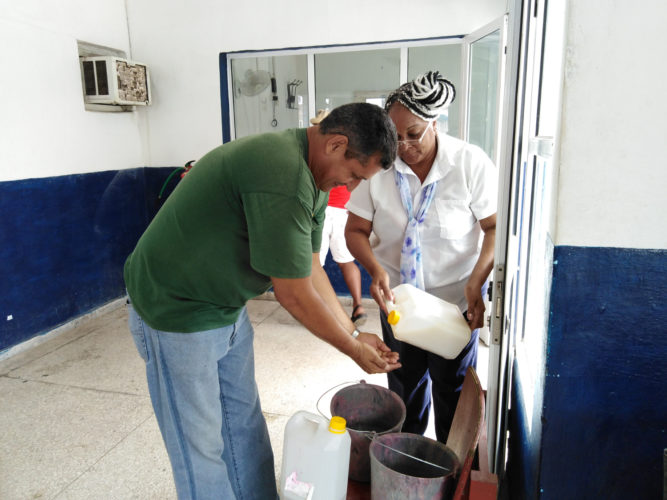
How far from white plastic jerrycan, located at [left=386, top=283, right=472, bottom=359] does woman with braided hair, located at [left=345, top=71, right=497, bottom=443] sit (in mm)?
58

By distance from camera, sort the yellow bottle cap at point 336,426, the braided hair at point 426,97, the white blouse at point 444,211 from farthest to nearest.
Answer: the white blouse at point 444,211, the braided hair at point 426,97, the yellow bottle cap at point 336,426

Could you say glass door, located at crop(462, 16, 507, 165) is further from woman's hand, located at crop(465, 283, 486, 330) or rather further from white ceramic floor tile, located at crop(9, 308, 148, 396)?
white ceramic floor tile, located at crop(9, 308, 148, 396)

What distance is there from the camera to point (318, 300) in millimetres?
1257

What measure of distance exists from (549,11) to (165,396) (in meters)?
1.48

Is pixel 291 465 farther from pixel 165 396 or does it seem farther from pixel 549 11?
pixel 549 11

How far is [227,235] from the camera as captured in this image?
1267 millimetres

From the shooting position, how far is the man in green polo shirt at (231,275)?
1.16 metres

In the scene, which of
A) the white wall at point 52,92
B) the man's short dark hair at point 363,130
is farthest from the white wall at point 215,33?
the man's short dark hair at point 363,130

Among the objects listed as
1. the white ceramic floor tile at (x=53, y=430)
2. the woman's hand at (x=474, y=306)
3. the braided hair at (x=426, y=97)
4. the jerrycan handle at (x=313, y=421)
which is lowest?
the white ceramic floor tile at (x=53, y=430)

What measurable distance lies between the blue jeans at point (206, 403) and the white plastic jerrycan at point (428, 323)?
50cm

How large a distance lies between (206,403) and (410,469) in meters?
→ 0.62

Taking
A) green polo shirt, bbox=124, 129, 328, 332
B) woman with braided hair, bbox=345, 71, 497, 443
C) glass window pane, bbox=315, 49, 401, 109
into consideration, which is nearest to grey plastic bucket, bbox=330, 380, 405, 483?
woman with braided hair, bbox=345, 71, 497, 443

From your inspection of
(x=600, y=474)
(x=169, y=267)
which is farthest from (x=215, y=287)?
(x=600, y=474)

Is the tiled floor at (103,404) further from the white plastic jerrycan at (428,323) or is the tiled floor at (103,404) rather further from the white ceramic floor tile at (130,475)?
the white plastic jerrycan at (428,323)
